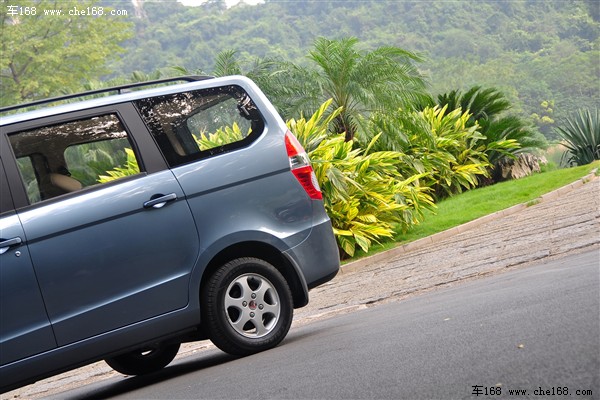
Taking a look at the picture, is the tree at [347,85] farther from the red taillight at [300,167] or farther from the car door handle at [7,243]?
the car door handle at [7,243]

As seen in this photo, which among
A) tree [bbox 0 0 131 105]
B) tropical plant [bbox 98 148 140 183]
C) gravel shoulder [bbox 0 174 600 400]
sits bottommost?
gravel shoulder [bbox 0 174 600 400]

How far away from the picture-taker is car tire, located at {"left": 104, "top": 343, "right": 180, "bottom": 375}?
307 inches

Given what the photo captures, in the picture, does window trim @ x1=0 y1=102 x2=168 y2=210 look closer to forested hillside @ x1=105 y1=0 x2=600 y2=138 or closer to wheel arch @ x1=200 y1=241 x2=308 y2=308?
wheel arch @ x1=200 y1=241 x2=308 y2=308

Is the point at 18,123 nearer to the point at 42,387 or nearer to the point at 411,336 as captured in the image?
the point at 411,336

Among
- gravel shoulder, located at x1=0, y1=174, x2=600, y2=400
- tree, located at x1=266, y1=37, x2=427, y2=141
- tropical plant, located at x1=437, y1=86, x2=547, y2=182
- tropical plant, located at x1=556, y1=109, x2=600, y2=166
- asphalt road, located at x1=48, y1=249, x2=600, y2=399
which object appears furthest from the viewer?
tropical plant, located at x1=556, y1=109, x2=600, y2=166

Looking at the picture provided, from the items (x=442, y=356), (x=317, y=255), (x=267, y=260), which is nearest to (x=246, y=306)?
(x=267, y=260)

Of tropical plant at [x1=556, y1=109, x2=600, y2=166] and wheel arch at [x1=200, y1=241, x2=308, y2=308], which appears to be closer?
wheel arch at [x1=200, y1=241, x2=308, y2=308]

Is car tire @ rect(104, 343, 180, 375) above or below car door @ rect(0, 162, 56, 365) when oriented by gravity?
below

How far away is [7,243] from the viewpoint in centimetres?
611

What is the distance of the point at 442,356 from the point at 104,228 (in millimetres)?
2546

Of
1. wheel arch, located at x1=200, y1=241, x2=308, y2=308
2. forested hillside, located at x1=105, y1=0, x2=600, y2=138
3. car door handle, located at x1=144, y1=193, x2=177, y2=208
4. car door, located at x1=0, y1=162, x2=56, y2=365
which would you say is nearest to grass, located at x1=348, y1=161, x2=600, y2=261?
A: wheel arch, located at x1=200, y1=241, x2=308, y2=308

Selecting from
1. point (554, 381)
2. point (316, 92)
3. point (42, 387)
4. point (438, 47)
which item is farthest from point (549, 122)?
point (554, 381)

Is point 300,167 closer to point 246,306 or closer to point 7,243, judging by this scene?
point 246,306

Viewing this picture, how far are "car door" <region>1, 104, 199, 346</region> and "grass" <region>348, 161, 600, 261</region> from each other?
8610mm
